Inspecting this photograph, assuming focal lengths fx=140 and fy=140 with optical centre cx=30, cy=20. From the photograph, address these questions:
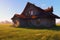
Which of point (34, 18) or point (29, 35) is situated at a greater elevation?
point (34, 18)

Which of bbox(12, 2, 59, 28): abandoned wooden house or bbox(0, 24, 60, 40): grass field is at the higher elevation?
bbox(12, 2, 59, 28): abandoned wooden house

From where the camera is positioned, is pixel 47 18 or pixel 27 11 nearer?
pixel 47 18

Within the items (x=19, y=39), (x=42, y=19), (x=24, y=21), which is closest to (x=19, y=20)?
(x=24, y=21)

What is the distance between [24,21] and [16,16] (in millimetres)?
3240

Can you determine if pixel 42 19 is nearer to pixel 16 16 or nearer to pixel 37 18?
pixel 37 18

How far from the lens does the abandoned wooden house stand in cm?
3712

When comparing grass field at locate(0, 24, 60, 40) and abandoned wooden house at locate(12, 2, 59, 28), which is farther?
abandoned wooden house at locate(12, 2, 59, 28)

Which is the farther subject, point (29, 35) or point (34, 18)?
point (34, 18)

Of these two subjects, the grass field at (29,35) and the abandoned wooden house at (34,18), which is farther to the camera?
the abandoned wooden house at (34,18)

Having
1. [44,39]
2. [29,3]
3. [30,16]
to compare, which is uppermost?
[29,3]

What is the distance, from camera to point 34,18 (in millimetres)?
38250

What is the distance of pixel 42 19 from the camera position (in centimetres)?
3725

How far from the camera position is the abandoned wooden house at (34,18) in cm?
3712

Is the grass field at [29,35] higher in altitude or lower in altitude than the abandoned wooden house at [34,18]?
lower
